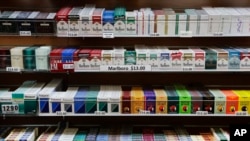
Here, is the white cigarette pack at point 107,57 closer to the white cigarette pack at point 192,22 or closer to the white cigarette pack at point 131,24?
the white cigarette pack at point 131,24

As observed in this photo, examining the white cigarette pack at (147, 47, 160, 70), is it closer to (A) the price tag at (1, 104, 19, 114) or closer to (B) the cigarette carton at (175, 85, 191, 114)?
(B) the cigarette carton at (175, 85, 191, 114)

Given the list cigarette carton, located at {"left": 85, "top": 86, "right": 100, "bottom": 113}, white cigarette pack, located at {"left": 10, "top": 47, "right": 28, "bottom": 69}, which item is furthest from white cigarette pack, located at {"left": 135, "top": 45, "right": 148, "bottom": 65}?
white cigarette pack, located at {"left": 10, "top": 47, "right": 28, "bottom": 69}

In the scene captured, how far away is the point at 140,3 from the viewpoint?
3.00 m

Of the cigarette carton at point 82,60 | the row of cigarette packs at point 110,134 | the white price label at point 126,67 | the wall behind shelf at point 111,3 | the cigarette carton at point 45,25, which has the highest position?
the wall behind shelf at point 111,3

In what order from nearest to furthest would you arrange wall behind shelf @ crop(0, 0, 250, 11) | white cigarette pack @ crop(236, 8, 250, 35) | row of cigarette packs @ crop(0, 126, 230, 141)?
white cigarette pack @ crop(236, 8, 250, 35) → row of cigarette packs @ crop(0, 126, 230, 141) → wall behind shelf @ crop(0, 0, 250, 11)

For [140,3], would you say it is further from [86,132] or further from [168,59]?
[86,132]

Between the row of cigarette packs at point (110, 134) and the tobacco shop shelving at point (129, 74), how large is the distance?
0.70 ft

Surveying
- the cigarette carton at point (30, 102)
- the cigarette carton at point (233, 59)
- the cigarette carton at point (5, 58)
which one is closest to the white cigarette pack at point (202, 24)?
the cigarette carton at point (233, 59)

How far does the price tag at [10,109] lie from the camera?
2623mm

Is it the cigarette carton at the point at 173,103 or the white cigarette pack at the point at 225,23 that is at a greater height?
the white cigarette pack at the point at 225,23

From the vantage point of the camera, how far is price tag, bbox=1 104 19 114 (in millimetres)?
2623

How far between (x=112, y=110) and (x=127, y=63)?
16.4 inches

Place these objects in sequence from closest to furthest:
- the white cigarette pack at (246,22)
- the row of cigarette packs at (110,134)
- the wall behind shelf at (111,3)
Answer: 1. the white cigarette pack at (246,22)
2. the row of cigarette packs at (110,134)
3. the wall behind shelf at (111,3)

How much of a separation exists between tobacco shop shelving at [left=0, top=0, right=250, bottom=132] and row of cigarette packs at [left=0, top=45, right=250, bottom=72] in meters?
0.35
